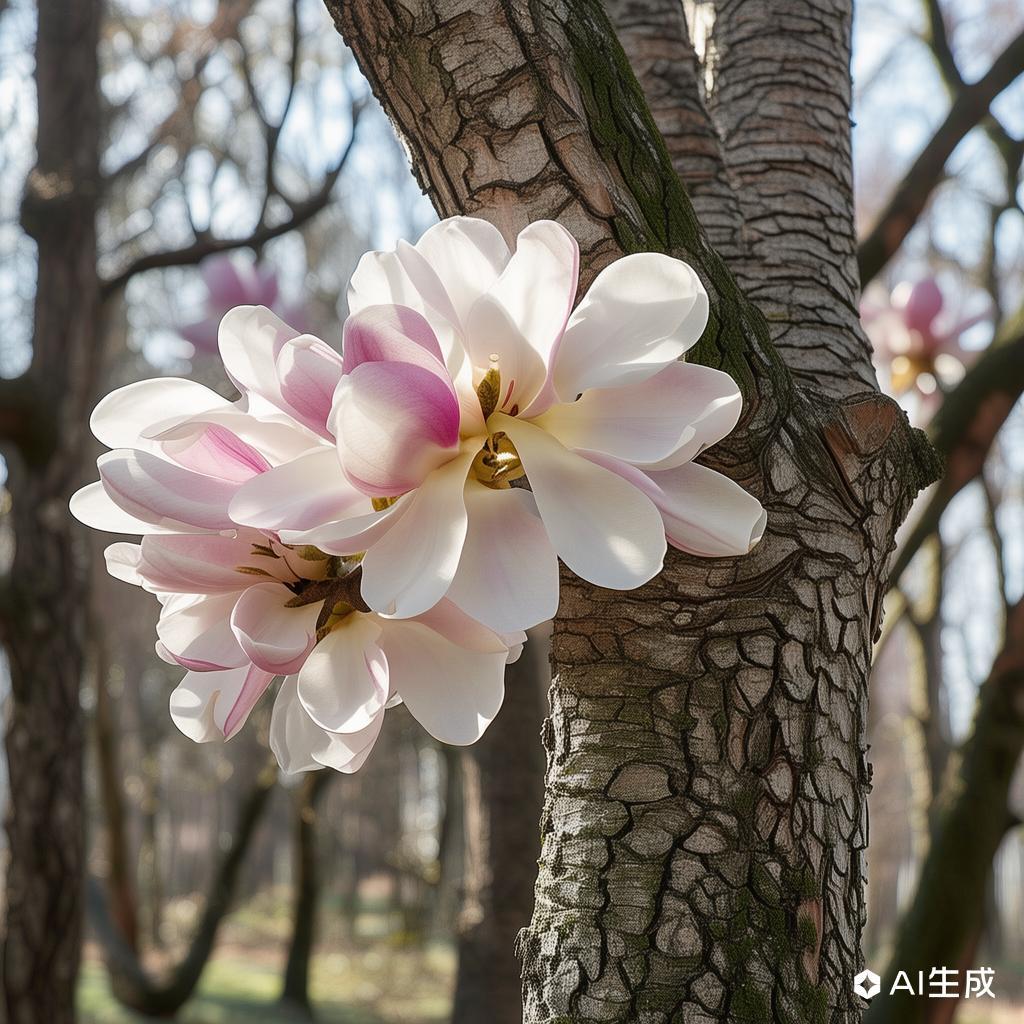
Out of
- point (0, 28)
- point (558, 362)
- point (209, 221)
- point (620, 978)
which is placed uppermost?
point (0, 28)

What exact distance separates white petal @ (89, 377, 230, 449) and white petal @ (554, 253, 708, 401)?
240 millimetres

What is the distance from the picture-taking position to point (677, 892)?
0.68 metres

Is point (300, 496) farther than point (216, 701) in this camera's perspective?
No

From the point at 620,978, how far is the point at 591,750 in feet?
0.47

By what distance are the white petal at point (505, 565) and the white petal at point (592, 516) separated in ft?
0.05

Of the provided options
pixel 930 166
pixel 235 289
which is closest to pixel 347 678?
pixel 930 166

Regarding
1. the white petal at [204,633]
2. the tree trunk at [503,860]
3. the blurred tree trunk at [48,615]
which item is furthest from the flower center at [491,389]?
the blurred tree trunk at [48,615]

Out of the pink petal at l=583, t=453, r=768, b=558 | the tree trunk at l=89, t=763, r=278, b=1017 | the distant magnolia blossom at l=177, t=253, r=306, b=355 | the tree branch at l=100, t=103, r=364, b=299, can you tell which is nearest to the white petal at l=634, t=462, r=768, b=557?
the pink petal at l=583, t=453, r=768, b=558

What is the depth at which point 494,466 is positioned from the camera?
636mm

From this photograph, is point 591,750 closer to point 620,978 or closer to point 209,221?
point 620,978

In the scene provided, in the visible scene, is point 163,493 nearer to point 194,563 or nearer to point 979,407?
point 194,563

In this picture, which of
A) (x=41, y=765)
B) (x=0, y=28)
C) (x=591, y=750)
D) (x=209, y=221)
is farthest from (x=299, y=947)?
(x=591, y=750)

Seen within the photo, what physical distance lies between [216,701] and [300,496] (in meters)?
0.19

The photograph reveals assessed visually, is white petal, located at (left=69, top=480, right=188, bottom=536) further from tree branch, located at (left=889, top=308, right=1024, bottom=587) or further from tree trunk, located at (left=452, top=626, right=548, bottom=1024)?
tree trunk, located at (left=452, top=626, right=548, bottom=1024)
